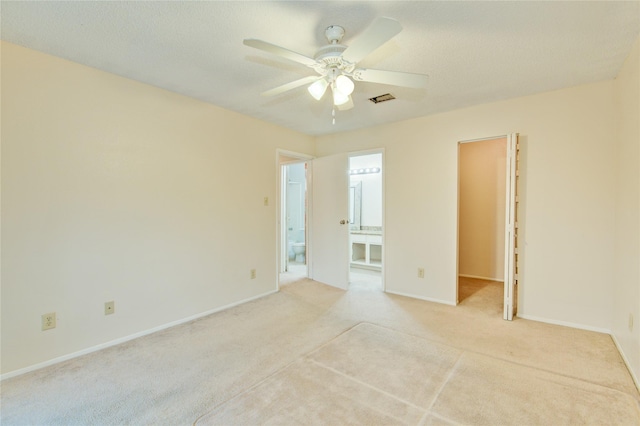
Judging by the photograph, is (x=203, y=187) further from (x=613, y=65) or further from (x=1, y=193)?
(x=613, y=65)

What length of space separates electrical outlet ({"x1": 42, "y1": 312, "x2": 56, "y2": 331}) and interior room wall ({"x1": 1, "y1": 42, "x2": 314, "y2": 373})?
0.04 meters

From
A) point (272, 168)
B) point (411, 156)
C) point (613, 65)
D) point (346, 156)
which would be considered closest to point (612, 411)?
point (613, 65)

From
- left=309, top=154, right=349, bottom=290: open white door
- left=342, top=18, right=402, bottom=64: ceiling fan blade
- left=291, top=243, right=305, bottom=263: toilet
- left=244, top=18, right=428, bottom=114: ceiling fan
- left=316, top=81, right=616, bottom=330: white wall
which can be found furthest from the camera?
left=291, top=243, right=305, bottom=263: toilet

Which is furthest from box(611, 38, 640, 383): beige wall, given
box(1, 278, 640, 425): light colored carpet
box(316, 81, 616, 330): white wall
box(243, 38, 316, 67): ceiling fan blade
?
box(243, 38, 316, 67): ceiling fan blade

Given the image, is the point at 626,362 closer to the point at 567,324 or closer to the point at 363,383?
the point at 567,324

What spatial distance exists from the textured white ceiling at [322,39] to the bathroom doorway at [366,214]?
302 centimetres

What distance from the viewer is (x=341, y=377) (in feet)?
6.62

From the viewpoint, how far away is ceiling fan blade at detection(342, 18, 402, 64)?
132cm

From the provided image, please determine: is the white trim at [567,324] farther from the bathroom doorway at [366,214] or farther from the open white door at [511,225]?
the bathroom doorway at [366,214]

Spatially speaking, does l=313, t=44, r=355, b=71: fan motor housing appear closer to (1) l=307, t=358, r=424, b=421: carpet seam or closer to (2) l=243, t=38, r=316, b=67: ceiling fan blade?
(2) l=243, t=38, r=316, b=67: ceiling fan blade

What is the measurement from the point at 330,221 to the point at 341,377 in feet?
8.47

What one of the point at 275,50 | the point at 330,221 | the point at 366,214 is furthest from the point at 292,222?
the point at 275,50

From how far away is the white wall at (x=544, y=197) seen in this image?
8.87 ft

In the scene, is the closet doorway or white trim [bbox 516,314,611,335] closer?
white trim [bbox 516,314,611,335]
